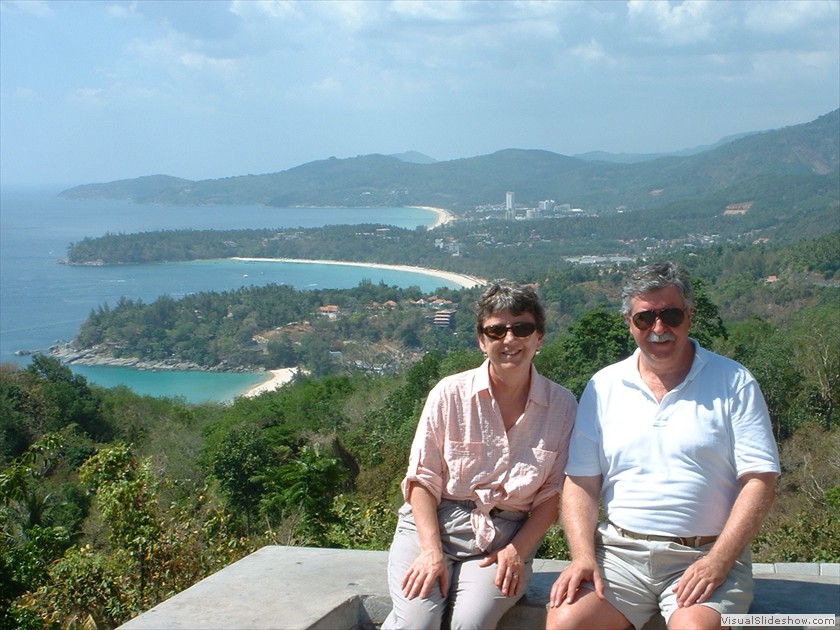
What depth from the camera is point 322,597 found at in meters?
2.66

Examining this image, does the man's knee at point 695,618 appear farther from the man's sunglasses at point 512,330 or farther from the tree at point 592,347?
the tree at point 592,347

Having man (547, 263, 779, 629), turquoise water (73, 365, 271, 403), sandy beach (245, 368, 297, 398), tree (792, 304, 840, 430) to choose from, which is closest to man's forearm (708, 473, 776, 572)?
man (547, 263, 779, 629)

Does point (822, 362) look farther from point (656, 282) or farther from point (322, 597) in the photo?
point (322, 597)

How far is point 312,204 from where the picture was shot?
6639 inches

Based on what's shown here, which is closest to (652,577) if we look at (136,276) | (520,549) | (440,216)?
(520,549)

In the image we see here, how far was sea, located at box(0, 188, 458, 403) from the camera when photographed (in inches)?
2357

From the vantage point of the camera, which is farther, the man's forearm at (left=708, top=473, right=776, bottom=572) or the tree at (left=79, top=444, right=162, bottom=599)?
the tree at (left=79, top=444, right=162, bottom=599)

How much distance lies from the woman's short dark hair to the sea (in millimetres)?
48505

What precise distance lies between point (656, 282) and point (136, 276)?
99.8 metres

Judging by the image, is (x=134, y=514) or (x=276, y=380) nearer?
(x=134, y=514)

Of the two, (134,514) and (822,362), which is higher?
(134,514)

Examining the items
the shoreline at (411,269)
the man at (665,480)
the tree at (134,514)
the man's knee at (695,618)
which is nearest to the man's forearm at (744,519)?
the man at (665,480)

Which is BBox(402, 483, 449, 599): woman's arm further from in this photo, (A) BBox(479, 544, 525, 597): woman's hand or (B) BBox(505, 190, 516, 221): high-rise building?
(B) BBox(505, 190, 516, 221): high-rise building

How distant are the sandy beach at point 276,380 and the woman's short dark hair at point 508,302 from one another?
4801cm
